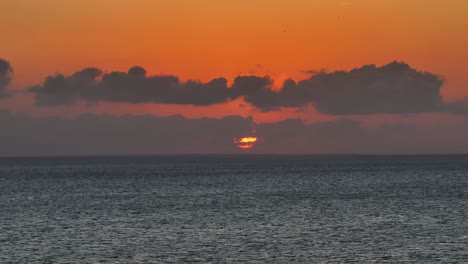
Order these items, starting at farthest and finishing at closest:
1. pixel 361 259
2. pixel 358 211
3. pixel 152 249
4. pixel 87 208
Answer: pixel 87 208 < pixel 358 211 < pixel 152 249 < pixel 361 259

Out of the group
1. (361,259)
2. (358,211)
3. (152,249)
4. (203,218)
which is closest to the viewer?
(361,259)

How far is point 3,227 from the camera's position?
289ft

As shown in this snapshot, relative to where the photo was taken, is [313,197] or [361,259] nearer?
[361,259]

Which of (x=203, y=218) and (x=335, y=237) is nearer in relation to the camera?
(x=335, y=237)

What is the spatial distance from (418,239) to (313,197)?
221 ft

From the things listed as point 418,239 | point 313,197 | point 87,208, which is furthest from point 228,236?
point 313,197

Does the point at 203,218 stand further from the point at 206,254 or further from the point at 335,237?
the point at 206,254

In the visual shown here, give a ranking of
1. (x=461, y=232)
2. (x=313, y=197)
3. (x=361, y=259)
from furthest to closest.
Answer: (x=313, y=197) < (x=461, y=232) < (x=361, y=259)

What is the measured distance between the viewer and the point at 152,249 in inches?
2680

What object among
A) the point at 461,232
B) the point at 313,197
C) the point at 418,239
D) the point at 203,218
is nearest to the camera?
the point at 418,239

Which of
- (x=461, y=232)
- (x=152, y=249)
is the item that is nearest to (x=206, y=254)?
(x=152, y=249)

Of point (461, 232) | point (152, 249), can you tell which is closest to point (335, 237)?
point (461, 232)

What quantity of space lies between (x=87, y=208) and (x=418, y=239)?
5741cm

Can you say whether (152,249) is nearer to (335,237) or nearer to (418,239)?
(335,237)
